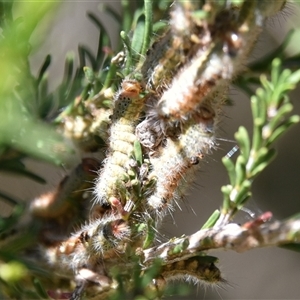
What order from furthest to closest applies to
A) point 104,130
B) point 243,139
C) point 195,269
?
point 104,130 < point 195,269 < point 243,139

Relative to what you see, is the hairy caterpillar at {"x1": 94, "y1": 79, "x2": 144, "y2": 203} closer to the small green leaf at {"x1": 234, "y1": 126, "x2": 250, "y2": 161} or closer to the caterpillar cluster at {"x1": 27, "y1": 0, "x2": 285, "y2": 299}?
the caterpillar cluster at {"x1": 27, "y1": 0, "x2": 285, "y2": 299}

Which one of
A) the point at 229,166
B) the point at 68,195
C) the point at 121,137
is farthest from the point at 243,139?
the point at 68,195

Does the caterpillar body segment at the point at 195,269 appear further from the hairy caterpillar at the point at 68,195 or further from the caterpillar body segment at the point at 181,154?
the hairy caterpillar at the point at 68,195

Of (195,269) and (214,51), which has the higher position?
(214,51)

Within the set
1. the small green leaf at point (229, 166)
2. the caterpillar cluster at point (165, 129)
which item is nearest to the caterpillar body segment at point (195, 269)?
the caterpillar cluster at point (165, 129)

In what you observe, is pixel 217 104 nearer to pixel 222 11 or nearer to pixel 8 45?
pixel 222 11

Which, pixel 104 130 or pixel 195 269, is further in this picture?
pixel 104 130

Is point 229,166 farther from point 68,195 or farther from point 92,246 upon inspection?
point 68,195

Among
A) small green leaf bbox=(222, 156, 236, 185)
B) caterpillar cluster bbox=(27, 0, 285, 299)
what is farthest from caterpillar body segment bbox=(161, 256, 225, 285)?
small green leaf bbox=(222, 156, 236, 185)
